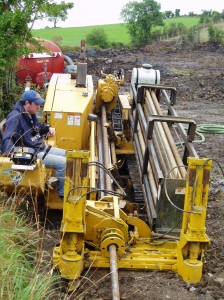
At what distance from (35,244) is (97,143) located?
9.60 feet

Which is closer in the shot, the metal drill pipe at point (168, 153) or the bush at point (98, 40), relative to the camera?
the metal drill pipe at point (168, 153)

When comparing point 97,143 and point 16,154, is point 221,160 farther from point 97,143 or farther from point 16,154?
point 16,154

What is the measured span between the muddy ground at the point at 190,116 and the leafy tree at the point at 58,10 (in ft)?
12.4

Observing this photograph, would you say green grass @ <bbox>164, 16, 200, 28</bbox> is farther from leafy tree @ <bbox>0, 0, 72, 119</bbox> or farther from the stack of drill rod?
the stack of drill rod

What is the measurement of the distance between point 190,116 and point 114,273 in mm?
11381

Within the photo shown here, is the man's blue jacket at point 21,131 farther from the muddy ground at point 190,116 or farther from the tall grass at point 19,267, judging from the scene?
the muddy ground at point 190,116

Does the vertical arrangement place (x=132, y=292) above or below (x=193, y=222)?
below

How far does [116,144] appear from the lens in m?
8.62

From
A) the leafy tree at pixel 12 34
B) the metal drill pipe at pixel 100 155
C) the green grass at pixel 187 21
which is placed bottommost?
the green grass at pixel 187 21

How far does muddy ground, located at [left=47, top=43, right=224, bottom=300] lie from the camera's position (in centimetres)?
511

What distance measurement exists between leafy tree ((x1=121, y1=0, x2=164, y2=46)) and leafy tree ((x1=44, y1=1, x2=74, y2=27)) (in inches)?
1214

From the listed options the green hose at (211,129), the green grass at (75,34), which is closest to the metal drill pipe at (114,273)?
the green hose at (211,129)

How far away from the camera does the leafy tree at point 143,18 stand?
138ft

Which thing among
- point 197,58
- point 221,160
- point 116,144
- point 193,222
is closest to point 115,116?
point 116,144
